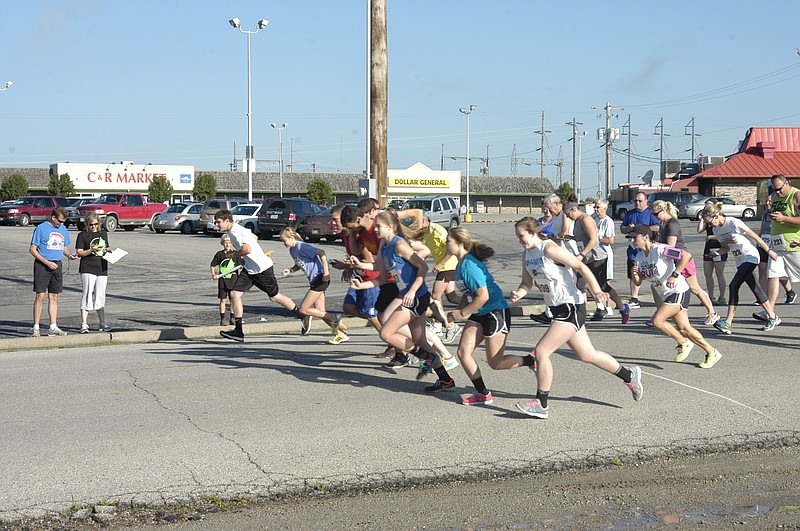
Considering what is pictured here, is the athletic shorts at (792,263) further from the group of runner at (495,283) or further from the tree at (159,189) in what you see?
the tree at (159,189)

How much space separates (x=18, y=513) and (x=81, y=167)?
76261mm

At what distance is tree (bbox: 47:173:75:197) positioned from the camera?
72.8m

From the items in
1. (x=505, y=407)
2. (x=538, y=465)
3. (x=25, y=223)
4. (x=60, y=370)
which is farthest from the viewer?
(x=25, y=223)

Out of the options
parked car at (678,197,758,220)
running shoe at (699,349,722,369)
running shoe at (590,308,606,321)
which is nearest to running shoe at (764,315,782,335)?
running shoe at (590,308,606,321)

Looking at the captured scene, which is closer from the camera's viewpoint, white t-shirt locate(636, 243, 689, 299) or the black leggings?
white t-shirt locate(636, 243, 689, 299)

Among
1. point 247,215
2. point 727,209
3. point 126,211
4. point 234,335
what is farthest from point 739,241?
point 727,209

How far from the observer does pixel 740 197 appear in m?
55.5

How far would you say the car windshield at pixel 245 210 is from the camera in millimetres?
40369

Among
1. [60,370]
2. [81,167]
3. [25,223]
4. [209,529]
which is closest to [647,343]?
[60,370]

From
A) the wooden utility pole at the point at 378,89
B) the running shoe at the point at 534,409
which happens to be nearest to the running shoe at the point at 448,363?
the running shoe at the point at 534,409

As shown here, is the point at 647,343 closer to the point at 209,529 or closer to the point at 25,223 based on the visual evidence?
the point at 209,529

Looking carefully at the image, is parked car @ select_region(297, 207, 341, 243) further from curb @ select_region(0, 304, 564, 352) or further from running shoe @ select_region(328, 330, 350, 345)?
running shoe @ select_region(328, 330, 350, 345)

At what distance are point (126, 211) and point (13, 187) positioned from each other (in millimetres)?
32070

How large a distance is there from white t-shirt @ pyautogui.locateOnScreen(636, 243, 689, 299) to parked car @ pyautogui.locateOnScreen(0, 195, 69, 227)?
44447mm
